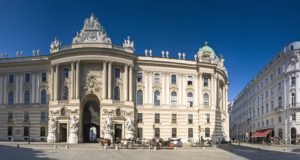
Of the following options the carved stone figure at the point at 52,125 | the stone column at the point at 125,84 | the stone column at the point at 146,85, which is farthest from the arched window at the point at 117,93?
the carved stone figure at the point at 52,125

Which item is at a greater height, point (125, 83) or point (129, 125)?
point (125, 83)

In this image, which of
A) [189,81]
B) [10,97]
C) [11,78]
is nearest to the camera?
[10,97]

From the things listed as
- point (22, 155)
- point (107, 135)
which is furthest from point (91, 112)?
point (22, 155)

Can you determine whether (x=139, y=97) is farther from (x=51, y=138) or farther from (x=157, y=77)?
(x=51, y=138)

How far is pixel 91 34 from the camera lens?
3054 inches

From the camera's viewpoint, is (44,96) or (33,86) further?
(33,86)

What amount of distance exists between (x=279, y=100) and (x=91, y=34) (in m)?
43.9

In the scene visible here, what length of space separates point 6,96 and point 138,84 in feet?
87.2

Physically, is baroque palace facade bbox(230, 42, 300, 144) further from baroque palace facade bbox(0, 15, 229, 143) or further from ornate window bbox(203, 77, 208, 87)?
ornate window bbox(203, 77, 208, 87)

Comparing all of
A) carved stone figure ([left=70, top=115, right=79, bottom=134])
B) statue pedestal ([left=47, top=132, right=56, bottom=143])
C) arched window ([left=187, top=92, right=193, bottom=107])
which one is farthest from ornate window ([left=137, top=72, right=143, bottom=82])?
statue pedestal ([left=47, top=132, right=56, bottom=143])

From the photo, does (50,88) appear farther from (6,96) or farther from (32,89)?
(6,96)

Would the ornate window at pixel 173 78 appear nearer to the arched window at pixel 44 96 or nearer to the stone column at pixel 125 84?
the stone column at pixel 125 84

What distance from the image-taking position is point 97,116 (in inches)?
3019

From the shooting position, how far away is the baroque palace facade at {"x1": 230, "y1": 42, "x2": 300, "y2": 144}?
83188 millimetres
